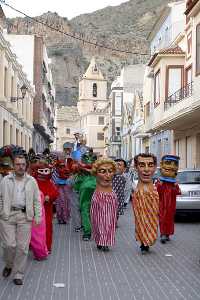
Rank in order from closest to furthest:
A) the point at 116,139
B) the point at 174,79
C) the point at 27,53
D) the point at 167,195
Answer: the point at 167,195 < the point at 174,79 < the point at 27,53 < the point at 116,139

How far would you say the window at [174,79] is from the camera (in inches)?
1164

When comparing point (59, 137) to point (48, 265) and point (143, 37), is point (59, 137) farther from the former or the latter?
point (48, 265)

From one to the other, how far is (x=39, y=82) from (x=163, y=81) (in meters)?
19.8

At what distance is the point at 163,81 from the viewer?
3019cm

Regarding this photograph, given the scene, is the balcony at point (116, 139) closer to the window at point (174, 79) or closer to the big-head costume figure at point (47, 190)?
the window at point (174, 79)

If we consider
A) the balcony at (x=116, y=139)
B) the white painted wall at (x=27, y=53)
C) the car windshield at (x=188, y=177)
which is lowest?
the car windshield at (x=188, y=177)

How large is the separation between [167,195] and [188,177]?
397 cm

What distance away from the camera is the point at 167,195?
11.7 m

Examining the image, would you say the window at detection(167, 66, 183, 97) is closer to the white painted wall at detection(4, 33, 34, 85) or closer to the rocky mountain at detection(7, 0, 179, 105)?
the white painted wall at detection(4, 33, 34, 85)

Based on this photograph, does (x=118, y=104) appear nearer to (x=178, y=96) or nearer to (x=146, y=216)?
(x=178, y=96)

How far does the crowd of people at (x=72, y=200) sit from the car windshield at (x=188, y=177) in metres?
1.77

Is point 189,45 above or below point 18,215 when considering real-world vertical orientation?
above

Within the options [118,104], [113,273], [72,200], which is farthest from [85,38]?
[113,273]

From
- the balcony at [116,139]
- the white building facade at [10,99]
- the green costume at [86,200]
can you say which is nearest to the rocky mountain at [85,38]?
the balcony at [116,139]
